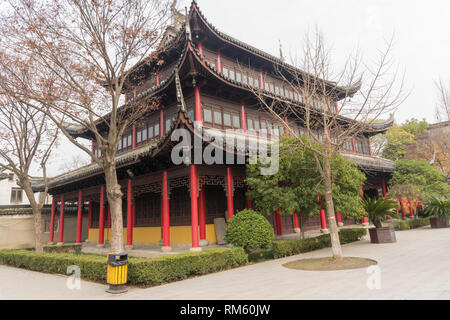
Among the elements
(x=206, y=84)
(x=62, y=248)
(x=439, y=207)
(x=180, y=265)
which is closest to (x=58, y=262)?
(x=180, y=265)

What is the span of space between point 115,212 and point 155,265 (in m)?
2.41

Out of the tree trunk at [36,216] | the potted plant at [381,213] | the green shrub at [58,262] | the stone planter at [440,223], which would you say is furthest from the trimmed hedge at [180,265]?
the stone planter at [440,223]

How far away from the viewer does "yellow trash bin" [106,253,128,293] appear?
6.66 m

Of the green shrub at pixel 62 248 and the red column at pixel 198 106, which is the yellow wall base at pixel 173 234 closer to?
the green shrub at pixel 62 248

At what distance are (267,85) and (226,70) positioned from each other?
3412mm

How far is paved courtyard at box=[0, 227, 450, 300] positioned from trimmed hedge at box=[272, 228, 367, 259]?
1419 millimetres

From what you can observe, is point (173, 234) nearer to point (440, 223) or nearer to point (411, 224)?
point (411, 224)

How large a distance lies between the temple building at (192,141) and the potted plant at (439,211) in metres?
3.95

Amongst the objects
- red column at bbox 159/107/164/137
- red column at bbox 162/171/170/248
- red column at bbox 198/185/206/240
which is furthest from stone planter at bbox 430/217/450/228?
red column at bbox 159/107/164/137

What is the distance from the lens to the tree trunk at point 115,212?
852 cm

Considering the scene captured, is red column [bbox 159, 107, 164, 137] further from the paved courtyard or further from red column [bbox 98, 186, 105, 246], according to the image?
the paved courtyard

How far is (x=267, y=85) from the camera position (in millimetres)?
18766

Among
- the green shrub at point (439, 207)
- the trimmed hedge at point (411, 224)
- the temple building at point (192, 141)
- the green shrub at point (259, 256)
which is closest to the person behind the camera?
the green shrub at point (259, 256)
